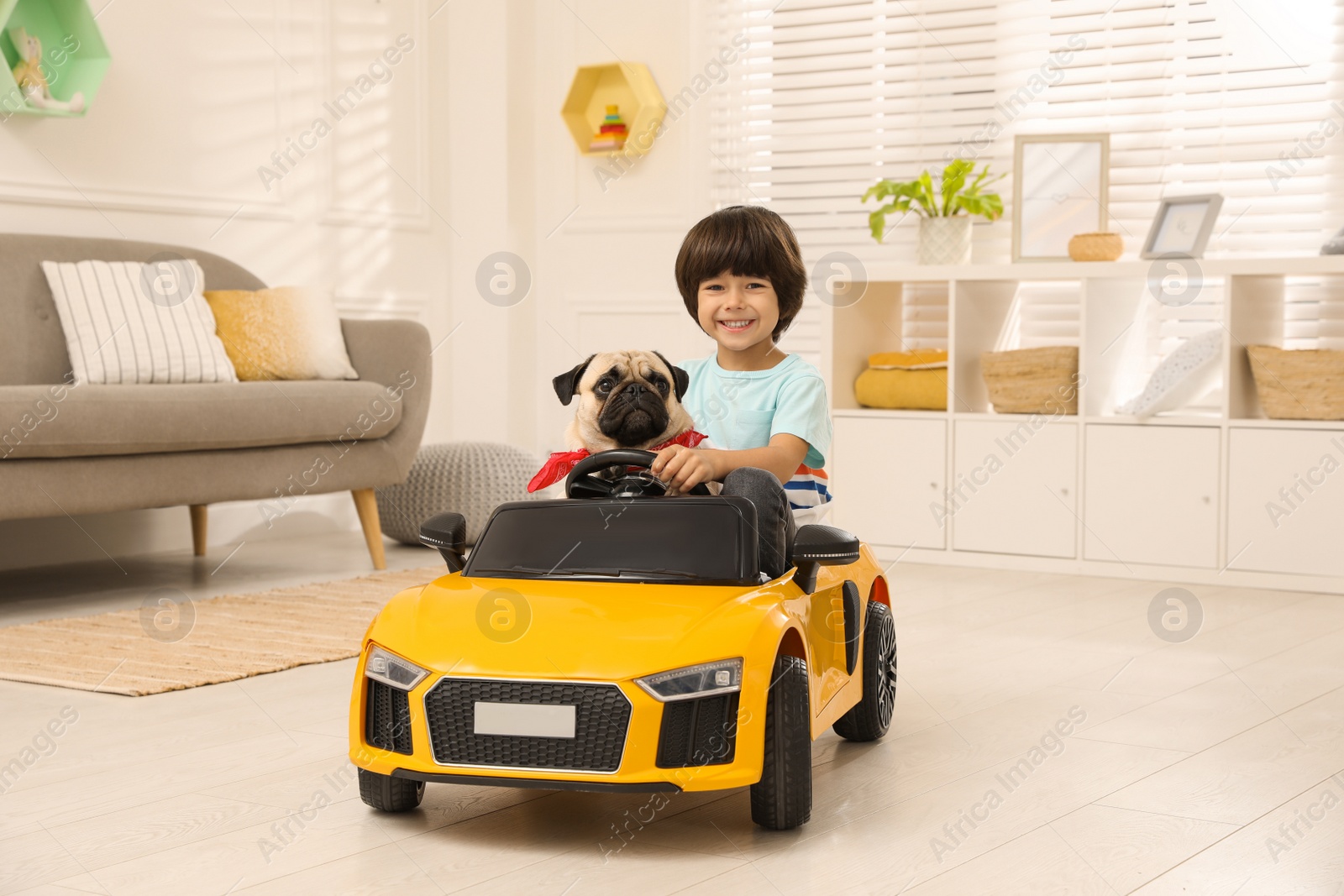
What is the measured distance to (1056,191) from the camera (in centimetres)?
466

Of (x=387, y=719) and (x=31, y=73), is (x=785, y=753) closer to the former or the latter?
(x=387, y=719)

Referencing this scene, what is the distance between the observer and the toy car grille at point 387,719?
1.73m

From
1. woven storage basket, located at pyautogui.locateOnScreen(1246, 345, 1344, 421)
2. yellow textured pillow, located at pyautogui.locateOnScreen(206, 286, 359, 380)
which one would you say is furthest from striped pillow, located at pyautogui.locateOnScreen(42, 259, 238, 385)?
woven storage basket, located at pyautogui.locateOnScreen(1246, 345, 1344, 421)

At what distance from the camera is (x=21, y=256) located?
3914mm

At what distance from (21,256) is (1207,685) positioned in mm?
3335

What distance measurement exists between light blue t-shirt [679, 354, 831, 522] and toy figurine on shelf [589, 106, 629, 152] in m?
3.53

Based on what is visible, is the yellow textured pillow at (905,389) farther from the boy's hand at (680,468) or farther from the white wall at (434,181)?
the boy's hand at (680,468)

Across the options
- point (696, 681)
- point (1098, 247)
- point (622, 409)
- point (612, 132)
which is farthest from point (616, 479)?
point (612, 132)

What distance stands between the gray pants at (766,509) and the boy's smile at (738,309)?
411 millimetres

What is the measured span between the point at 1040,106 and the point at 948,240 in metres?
0.69

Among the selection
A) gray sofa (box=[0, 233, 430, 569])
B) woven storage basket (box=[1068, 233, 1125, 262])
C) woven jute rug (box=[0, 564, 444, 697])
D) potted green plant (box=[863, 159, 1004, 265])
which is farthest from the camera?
potted green plant (box=[863, 159, 1004, 265])

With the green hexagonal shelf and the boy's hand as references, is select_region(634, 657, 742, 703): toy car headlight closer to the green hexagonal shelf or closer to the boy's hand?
the boy's hand

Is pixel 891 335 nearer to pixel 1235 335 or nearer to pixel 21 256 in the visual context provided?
pixel 1235 335

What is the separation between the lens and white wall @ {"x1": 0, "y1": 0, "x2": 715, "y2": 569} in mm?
4738
